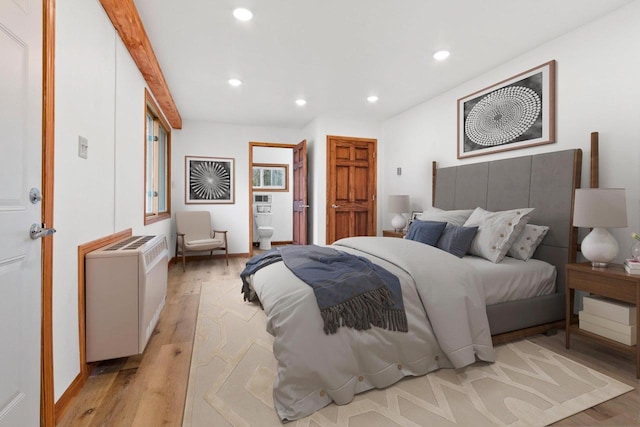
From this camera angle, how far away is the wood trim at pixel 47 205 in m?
1.35

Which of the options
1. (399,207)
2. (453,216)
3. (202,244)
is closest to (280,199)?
(202,244)

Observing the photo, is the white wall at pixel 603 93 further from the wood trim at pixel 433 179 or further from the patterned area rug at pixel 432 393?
the patterned area rug at pixel 432 393

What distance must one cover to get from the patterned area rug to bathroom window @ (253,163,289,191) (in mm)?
5211

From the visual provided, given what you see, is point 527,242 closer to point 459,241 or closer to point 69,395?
point 459,241

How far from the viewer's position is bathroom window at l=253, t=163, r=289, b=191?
7160 millimetres

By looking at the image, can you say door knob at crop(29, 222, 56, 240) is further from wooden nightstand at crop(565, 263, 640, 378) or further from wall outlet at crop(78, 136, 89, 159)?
wooden nightstand at crop(565, 263, 640, 378)

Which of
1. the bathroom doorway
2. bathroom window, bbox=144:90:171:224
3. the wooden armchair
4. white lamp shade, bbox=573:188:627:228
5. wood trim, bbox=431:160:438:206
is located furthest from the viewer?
the bathroom doorway

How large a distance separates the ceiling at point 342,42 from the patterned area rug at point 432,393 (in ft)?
8.37

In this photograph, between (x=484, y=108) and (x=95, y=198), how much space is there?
3.77 meters

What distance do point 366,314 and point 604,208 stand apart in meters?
1.75

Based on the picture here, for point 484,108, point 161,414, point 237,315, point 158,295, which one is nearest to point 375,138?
point 484,108

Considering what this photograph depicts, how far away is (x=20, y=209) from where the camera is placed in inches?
46.9

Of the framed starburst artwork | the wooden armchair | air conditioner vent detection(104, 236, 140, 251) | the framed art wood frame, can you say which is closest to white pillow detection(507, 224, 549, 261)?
the framed art wood frame

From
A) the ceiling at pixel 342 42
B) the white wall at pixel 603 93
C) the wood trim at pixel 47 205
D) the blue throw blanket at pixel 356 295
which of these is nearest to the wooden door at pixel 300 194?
the ceiling at pixel 342 42
